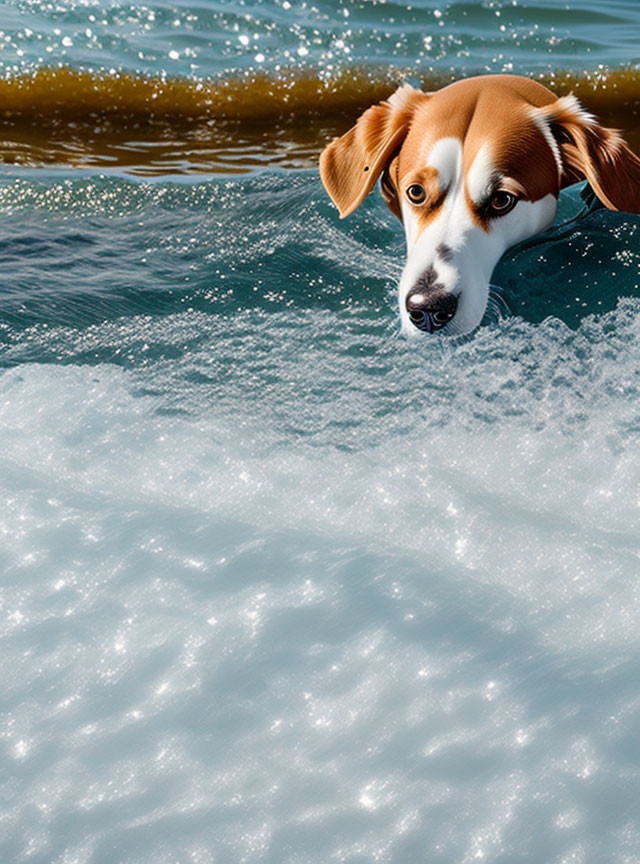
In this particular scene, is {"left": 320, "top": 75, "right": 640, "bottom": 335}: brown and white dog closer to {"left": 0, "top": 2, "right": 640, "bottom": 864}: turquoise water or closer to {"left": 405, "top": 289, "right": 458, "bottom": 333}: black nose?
{"left": 405, "top": 289, "right": 458, "bottom": 333}: black nose

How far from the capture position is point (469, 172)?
106 inches

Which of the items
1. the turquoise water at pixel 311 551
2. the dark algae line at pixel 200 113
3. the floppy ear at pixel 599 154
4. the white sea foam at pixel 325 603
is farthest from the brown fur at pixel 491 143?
the dark algae line at pixel 200 113

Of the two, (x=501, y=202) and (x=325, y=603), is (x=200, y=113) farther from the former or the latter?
(x=325, y=603)

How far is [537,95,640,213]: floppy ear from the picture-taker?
9.18 feet

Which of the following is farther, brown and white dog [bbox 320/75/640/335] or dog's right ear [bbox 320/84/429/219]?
dog's right ear [bbox 320/84/429/219]

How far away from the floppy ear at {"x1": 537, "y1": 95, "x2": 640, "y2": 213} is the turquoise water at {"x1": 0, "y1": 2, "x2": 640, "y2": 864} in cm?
30

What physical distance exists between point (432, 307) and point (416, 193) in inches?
16.9

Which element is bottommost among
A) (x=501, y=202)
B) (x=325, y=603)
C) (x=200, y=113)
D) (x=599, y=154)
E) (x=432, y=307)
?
Answer: (x=325, y=603)

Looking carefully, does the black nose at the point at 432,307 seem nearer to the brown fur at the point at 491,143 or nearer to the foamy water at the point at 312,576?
the foamy water at the point at 312,576

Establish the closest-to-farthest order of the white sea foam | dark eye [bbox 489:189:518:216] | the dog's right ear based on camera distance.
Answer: the white sea foam → dark eye [bbox 489:189:518:216] → the dog's right ear

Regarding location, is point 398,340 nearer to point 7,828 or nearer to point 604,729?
point 604,729

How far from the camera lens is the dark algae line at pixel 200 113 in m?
4.52

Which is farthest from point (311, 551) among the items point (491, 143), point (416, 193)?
point (491, 143)

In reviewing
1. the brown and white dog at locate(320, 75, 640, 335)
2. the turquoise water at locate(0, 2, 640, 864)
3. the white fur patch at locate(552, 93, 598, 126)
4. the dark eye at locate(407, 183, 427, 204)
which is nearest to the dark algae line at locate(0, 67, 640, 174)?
the turquoise water at locate(0, 2, 640, 864)
